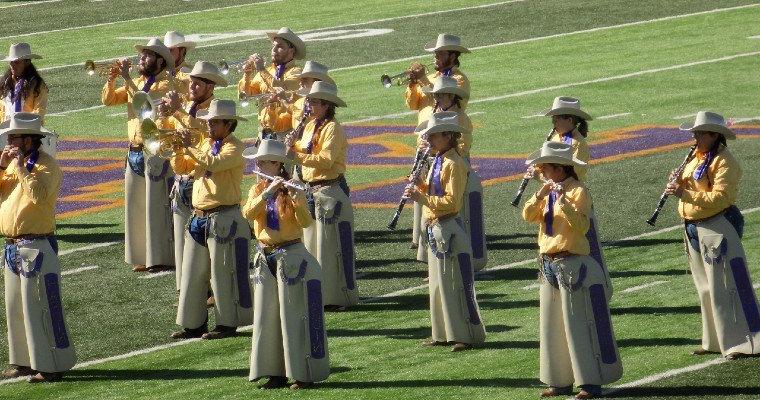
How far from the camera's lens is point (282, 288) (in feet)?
50.9

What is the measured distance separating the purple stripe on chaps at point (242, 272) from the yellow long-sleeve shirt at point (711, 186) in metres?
4.41

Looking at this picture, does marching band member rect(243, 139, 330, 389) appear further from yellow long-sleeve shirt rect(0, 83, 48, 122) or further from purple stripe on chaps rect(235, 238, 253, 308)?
yellow long-sleeve shirt rect(0, 83, 48, 122)

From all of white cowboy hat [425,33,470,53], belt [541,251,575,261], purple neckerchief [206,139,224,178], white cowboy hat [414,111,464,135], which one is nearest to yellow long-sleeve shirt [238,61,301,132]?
white cowboy hat [425,33,470,53]

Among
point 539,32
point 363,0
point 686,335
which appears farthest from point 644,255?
point 363,0

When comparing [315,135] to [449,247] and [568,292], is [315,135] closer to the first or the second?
[449,247]

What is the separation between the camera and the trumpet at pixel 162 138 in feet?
55.9

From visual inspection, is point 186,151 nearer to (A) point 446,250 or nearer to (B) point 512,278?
(A) point 446,250

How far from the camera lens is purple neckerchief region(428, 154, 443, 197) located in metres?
16.7

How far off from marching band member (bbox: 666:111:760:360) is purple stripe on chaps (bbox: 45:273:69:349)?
18.3 feet

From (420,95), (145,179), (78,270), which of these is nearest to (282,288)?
(145,179)

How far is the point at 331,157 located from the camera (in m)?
18.2

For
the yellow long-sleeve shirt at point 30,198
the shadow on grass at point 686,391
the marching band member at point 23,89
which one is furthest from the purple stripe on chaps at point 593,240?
the marching band member at point 23,89

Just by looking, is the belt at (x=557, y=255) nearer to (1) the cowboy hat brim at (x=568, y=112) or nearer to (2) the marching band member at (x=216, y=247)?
(1) the cowboy hat brim at (x=568, y=112)

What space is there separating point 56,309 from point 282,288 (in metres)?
2.16
